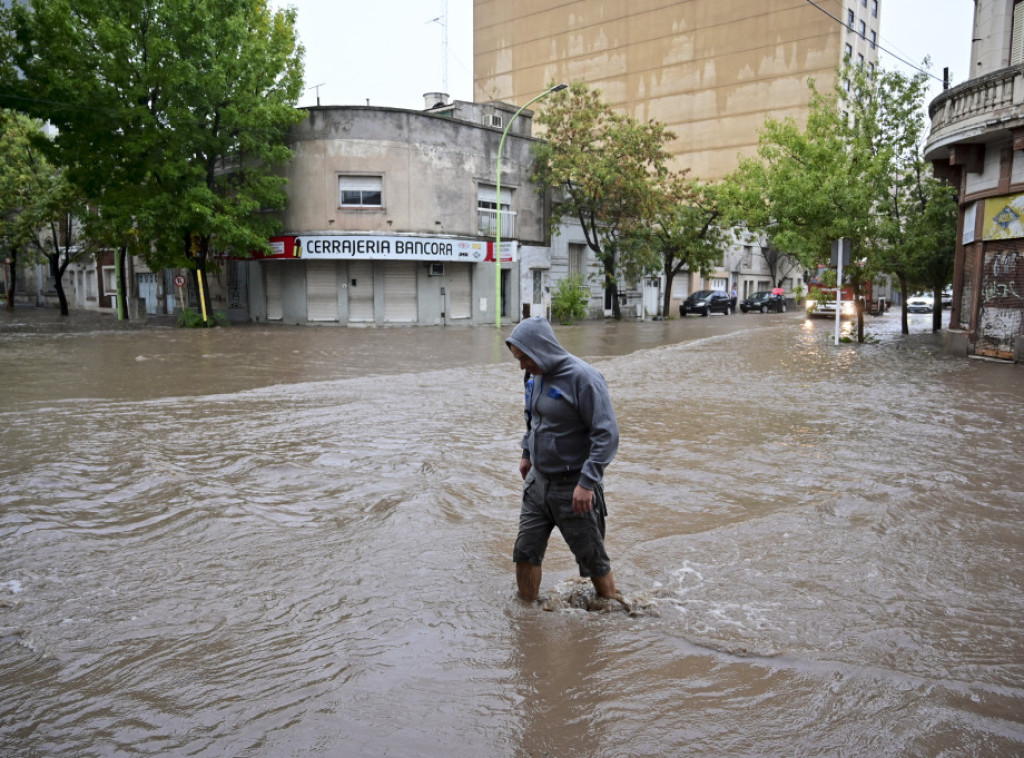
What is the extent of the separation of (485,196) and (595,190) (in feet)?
14.6

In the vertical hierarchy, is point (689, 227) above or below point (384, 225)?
above

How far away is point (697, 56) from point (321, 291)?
125ft

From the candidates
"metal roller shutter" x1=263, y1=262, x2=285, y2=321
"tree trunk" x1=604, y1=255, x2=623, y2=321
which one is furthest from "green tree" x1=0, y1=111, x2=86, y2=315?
"tree trunk" x1=604, y1=255, x2=623, y2=321

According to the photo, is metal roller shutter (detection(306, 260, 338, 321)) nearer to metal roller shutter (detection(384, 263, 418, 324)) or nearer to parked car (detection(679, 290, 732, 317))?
metal roller shutter (detection(384, 263, 418, 324))

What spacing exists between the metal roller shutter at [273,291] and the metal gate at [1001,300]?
23.4m

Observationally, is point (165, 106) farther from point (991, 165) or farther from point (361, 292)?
point (991, 165)

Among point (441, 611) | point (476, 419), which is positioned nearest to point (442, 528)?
point (441, 611)

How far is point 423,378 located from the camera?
1430 centimetres

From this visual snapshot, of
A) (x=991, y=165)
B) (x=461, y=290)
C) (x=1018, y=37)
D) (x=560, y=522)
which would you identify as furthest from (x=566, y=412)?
(x=461, y=290)

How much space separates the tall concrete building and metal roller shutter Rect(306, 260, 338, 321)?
31.9 m

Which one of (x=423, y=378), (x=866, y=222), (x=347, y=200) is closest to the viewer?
(x=423, y=378)

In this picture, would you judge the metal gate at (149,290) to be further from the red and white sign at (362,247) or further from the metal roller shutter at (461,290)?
the metal roller shutter at (461,290)

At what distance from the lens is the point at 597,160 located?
31.8m

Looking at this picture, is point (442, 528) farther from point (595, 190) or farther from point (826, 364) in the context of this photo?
point (595, 190)
